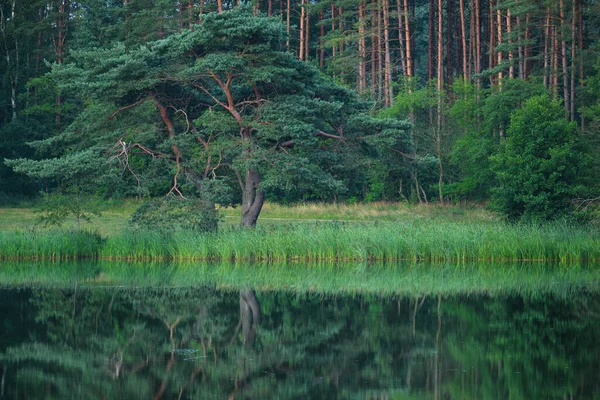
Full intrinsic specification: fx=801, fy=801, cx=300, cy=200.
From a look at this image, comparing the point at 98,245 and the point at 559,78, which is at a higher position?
the point at 559,78

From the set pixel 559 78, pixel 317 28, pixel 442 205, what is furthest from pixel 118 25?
pixel 559 78

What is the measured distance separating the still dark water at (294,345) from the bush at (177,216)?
720 centimetres

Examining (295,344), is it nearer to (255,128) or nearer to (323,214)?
(255,128)

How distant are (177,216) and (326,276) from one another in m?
6.63

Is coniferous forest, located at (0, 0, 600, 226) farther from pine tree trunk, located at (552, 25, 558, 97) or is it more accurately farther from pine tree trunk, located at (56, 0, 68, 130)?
pine tree trunk, located at (56, 0, 68, 130)

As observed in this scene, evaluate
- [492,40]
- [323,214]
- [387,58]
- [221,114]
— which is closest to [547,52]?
[492,40]

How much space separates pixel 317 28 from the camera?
58969 millimetres

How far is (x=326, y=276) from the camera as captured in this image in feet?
68.4

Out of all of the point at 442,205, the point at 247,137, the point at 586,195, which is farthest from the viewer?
the point at 442,205

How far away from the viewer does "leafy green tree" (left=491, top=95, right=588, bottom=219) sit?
1107 inches

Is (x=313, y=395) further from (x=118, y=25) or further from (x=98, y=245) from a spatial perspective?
(x=118, y=25)

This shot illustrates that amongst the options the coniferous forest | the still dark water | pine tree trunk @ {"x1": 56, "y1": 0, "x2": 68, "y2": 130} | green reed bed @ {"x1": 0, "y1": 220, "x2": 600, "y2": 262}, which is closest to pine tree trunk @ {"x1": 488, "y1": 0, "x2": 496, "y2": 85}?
the coniferous forest

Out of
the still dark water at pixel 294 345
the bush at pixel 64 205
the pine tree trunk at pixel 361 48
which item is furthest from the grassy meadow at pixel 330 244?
the pine tree trunk at pixel 361 48

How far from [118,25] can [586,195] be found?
3126 centimetres
